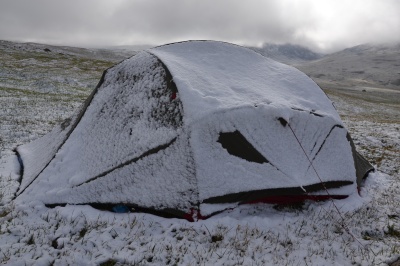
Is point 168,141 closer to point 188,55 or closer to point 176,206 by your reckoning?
point 176,206

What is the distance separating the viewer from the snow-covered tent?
562cm

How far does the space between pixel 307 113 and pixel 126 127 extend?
12.5 ft

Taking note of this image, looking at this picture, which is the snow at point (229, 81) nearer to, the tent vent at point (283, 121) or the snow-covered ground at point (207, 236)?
the tent vent at point (283, 121)

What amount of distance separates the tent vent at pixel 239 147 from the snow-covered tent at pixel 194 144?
2 cm

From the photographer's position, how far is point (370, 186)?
8062 mm

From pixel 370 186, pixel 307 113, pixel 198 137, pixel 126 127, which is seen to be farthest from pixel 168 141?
pixel 370 186

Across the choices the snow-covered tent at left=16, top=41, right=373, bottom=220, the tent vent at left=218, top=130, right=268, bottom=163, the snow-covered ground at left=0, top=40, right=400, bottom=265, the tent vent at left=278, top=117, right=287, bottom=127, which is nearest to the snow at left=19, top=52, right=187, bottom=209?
the snow-covered tent at left=16, top=41, right=373, bottom=220

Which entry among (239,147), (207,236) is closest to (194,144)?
(239,147)

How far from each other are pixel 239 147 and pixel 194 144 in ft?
2.96

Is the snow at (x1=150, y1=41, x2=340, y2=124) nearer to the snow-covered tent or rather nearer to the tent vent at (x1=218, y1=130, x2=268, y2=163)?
the snow-covered tent

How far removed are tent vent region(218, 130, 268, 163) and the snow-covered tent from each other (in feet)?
0.06

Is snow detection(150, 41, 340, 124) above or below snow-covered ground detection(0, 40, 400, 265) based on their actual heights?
above

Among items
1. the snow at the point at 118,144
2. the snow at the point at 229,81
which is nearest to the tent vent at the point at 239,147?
the snow at the point at 229,81

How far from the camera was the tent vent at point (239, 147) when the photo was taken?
5.86 metres
